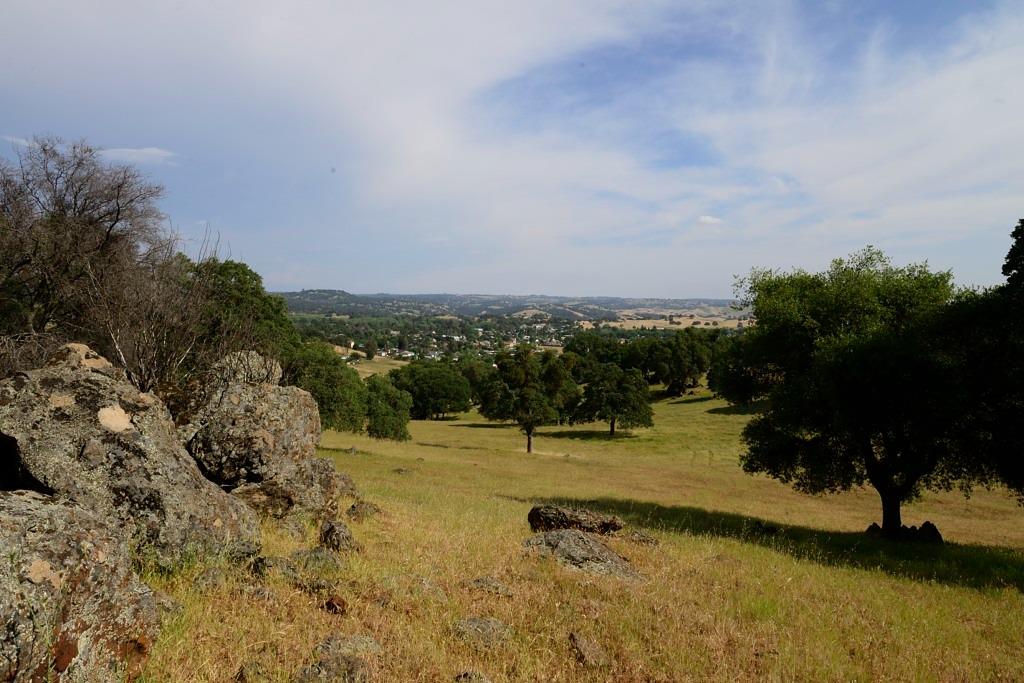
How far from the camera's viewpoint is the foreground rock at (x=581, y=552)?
10656 millimetres

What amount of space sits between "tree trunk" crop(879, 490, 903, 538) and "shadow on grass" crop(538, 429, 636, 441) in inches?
2000

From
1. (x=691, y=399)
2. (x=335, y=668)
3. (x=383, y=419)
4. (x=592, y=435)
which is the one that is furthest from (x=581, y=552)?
(x=691, y=399)

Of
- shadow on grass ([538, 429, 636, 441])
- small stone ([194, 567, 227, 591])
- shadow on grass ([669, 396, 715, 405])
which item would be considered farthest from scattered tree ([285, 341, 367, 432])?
shadow on grass ([669, 396, 715, 405])

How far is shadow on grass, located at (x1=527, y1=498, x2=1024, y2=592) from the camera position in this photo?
15805mm

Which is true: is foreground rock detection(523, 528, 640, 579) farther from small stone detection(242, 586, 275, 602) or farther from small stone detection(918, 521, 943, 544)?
small stone detection(918, 521, 943, 544)

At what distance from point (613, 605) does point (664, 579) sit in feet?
7.70

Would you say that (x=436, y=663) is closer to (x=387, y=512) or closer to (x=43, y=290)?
(x=387, y=512)

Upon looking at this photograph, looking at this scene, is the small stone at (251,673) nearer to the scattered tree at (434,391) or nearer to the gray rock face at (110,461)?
the gray rock face at (110,461)

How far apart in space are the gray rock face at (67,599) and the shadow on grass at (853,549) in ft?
52.7

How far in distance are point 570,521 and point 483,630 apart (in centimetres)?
668

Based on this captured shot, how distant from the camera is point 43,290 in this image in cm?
2428

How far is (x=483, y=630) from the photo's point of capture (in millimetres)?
7477

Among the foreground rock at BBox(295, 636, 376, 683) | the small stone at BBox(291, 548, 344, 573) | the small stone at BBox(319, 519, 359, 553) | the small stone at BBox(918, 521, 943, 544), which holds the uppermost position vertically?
the foreground rock at BBox(295, 636, 376, 683)

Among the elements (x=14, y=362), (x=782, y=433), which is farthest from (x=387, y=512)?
(x=782, y=433)
